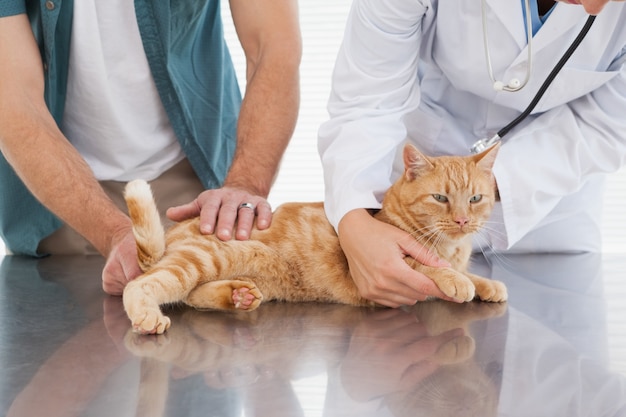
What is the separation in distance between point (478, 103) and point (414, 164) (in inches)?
A: 9.9

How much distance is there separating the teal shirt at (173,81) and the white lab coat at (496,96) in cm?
54

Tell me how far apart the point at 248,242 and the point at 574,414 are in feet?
2.67

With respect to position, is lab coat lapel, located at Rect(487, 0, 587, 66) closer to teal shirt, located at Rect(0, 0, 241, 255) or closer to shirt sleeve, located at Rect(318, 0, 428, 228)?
shirt sleeve, located at Rect(318, 0, 428, 228)

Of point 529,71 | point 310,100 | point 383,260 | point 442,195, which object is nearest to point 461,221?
point 442,195

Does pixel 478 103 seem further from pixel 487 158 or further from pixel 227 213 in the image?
pixel 227 213

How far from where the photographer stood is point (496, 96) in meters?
1.54

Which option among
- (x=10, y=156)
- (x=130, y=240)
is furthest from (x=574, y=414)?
(x=10, y=156)

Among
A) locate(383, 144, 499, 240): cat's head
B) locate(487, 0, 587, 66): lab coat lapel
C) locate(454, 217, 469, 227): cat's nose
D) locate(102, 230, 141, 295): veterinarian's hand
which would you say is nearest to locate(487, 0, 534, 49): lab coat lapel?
locate(487, 0, 587, 66): lab coat lapel

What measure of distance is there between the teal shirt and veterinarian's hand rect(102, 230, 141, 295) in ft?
1.71

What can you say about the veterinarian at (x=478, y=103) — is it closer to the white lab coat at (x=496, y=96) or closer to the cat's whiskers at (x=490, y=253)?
the white lab coat at (x=496, y=96)

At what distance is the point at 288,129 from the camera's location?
197 centimetres

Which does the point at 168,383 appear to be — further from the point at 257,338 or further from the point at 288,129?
the point at 288,129

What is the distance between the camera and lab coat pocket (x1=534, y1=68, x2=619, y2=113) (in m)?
1.47

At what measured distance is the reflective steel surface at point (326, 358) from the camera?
909 millimetres
